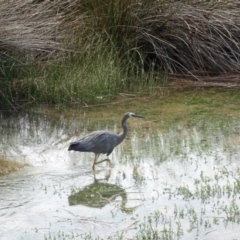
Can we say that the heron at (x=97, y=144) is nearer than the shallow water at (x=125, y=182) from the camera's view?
No

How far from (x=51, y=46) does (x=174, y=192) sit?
13.1ft

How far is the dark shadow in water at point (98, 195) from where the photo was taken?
21.5ft

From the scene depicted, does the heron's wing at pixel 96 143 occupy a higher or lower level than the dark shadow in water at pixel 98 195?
higher

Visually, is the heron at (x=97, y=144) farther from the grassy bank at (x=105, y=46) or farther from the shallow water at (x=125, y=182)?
the grassy bank at (x=105, y=46)

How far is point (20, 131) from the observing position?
902cm

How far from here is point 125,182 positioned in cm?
707

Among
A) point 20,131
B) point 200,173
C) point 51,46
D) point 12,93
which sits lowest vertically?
point 200,173

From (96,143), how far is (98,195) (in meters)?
0.96

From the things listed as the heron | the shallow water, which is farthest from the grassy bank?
the heron

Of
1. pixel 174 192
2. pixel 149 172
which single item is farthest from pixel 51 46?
pixel 174 192

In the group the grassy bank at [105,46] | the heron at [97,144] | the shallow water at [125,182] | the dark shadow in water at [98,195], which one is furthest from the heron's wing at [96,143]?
the grassy bank at [105,46]

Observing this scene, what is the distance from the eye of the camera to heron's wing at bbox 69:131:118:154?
755 centimetres

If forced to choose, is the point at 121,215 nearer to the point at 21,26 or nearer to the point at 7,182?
the point at 7,182

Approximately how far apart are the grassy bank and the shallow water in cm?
77
